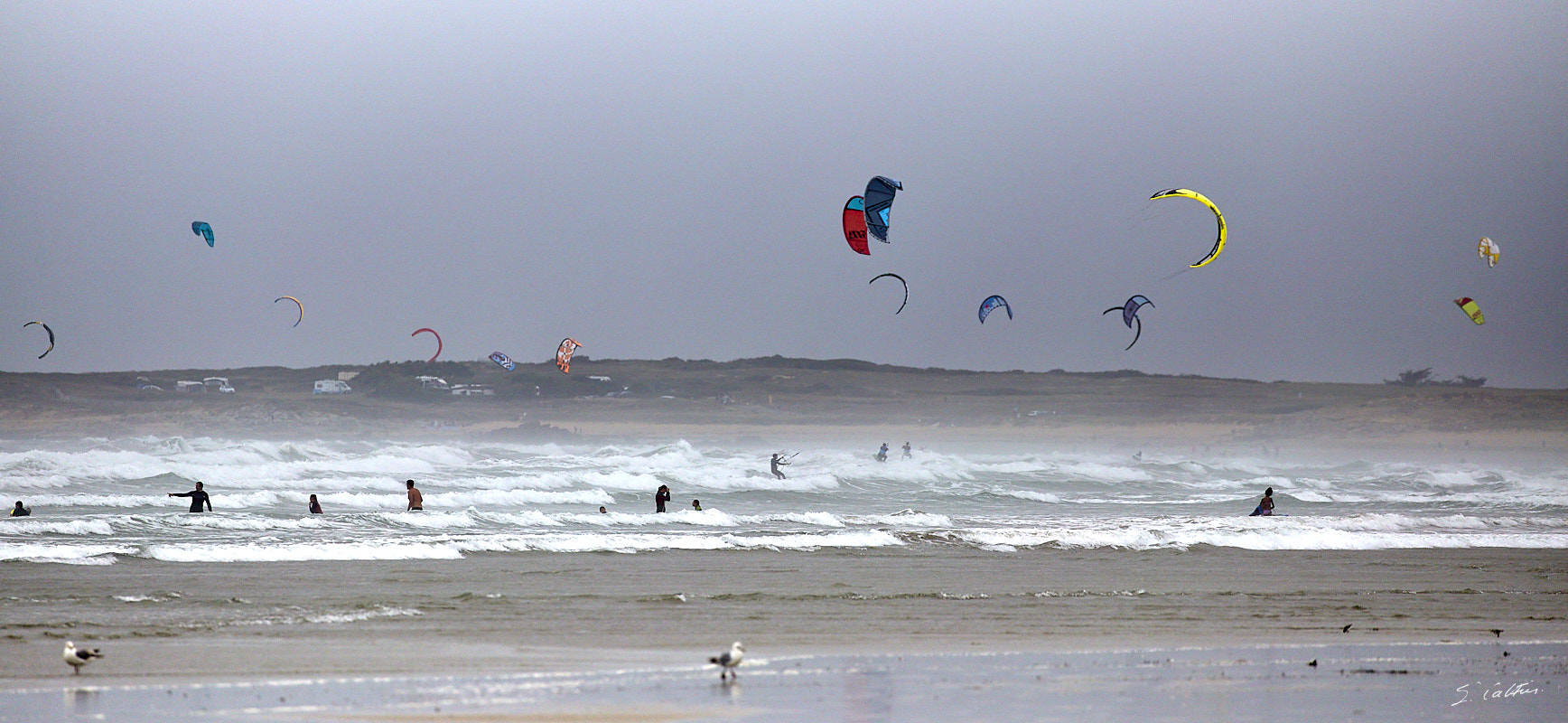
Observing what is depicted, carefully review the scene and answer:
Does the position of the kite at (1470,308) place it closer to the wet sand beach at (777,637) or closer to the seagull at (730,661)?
the wet sand beach at (777,637)

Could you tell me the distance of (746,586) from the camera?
38.6 feet

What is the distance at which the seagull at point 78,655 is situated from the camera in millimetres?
7078

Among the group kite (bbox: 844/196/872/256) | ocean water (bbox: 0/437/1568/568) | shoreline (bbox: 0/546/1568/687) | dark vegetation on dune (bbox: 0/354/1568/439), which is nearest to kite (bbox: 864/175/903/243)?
kite (bbox: 844/196/872/256)

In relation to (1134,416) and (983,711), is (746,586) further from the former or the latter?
(1134,416)

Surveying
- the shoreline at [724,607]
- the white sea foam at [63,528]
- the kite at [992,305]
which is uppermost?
the kite at [992,305]

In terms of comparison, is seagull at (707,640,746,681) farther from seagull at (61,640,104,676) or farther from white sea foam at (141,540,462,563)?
white sea foam at (141,540,462,563)

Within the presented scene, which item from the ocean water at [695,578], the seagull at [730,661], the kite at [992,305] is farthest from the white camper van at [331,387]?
the seagull at [730,661]

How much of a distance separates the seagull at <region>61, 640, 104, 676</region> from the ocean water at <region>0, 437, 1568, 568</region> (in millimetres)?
6145

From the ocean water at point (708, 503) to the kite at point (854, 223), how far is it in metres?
4.90

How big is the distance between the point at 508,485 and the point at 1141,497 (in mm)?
15460

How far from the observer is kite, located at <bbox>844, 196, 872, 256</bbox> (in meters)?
23.0

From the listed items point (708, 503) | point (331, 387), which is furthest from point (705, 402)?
point (708, 503)

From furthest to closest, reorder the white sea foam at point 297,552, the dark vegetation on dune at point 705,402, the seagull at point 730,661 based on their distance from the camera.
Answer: the dark vegetation on dune at point 705,402
the white sea foam at point 297,552
the seagull at point 730,661

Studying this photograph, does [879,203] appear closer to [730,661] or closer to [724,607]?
[724,607]
